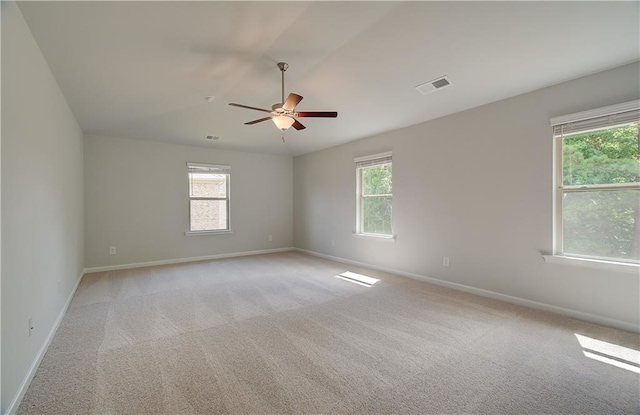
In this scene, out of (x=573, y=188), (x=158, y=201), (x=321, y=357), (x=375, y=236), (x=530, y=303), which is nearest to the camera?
(x=321, y=357)

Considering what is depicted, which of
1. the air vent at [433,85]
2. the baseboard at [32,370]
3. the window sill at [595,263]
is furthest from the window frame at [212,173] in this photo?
the window sill at [595,263]

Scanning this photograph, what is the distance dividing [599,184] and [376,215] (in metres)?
3.12

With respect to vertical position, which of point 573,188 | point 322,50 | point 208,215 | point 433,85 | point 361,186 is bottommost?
point 208,215

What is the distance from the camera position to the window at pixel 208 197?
6.21m

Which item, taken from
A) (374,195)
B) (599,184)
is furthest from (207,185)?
(599,184)

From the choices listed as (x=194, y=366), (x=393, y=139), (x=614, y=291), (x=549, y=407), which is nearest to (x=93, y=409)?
(x=194, y=366)

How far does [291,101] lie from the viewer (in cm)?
286

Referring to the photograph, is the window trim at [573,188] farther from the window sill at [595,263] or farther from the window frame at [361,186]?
the window frame at [361,186]

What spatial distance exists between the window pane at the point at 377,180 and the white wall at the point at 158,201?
258cm

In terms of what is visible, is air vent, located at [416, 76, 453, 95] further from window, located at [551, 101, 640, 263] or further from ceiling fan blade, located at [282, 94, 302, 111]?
ceiling fan blade, located at [282, 94, 302, 111]

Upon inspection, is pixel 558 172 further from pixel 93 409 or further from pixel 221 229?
pixel 221 229

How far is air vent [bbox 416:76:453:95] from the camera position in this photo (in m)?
3.32

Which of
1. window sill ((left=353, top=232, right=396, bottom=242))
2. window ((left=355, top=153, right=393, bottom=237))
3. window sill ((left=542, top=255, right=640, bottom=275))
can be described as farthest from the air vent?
window sill ((left=353, top=232, right=396, bottom=242))

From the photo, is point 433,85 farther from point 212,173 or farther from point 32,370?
point 212,173
